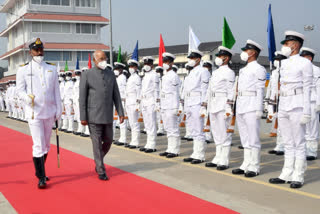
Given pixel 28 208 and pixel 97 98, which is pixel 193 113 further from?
pixel 28 208

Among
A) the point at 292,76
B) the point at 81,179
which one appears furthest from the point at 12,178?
the point at 292,76

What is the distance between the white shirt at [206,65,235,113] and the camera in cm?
768

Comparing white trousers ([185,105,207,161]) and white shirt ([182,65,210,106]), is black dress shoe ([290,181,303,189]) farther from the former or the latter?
white shirt ([182,65,210,106])

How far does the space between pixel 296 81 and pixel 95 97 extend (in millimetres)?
3434

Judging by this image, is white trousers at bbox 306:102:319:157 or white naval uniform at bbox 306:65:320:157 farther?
white trousers at bbox 306:102:319:157

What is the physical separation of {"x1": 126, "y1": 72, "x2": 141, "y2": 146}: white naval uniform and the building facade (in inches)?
1529

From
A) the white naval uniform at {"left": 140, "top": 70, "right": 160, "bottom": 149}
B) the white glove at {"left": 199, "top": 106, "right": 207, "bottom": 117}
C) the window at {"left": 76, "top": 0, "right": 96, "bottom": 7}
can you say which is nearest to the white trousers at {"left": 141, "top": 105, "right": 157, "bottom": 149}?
the white naval uniform at {"left": 140, "top": 70, "right": 160, "bottom": 149}

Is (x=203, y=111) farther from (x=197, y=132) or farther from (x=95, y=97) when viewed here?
(x=95, y=97)

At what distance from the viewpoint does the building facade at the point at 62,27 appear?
48.8m

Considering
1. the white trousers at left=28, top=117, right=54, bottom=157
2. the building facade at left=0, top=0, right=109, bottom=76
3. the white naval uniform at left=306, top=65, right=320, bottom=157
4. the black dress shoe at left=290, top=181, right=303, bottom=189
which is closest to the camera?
the black dress shoe at left=290, top=181, right=303, bottom=189

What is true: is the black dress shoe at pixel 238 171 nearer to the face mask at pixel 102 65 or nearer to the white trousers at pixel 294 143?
the white trousers at pixel 294 143

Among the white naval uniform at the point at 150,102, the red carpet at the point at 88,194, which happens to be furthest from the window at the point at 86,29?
the red carpet at the point at 88,194

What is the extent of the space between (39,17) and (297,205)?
47.6 m

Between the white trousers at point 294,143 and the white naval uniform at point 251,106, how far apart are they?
0.53m
